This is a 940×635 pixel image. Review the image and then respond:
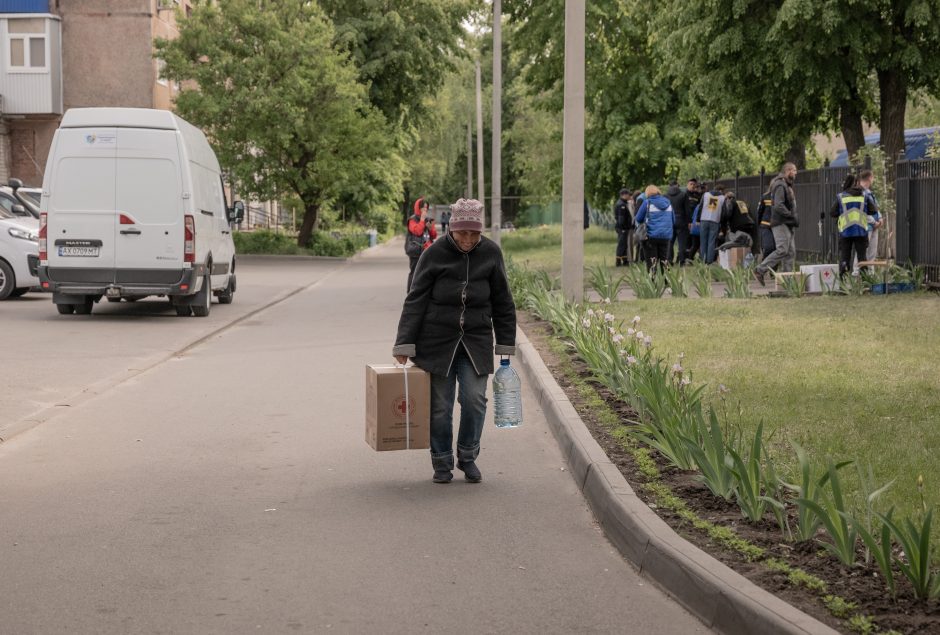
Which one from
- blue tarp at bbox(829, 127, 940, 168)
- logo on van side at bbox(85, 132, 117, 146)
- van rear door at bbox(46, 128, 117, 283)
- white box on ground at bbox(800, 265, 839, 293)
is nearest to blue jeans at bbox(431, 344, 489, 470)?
van rear door at bbox(46, 128, 117, 283)

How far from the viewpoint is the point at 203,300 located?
19.0m

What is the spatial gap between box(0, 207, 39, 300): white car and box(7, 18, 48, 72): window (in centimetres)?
2312

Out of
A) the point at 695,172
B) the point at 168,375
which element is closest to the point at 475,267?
the point at 168,375

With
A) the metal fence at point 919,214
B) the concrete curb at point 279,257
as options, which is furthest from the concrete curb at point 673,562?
the concrete curb at point 279,257

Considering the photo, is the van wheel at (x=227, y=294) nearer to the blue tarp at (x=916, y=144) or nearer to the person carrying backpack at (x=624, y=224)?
the person carrying backpack at (x=624, y=224)

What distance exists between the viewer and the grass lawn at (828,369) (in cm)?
749

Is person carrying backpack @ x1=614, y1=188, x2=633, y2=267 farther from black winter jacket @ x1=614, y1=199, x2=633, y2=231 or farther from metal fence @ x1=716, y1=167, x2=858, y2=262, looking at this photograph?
metal fence @ x1=716, y1=167, x2=858, y2=262

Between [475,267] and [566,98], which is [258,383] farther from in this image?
[566,98]

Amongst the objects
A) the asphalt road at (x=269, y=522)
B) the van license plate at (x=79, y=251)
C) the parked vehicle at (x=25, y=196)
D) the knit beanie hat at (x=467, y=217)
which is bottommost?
the asphalt road at (x=269, y=522)

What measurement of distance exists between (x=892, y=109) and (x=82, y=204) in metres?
14.8

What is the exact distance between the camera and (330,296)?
2472 cm

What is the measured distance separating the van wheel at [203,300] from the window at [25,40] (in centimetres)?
2647

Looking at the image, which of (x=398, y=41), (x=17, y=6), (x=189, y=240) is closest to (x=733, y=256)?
(x=189, y=240)

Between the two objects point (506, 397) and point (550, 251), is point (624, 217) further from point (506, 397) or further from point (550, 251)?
point (506, 397)
